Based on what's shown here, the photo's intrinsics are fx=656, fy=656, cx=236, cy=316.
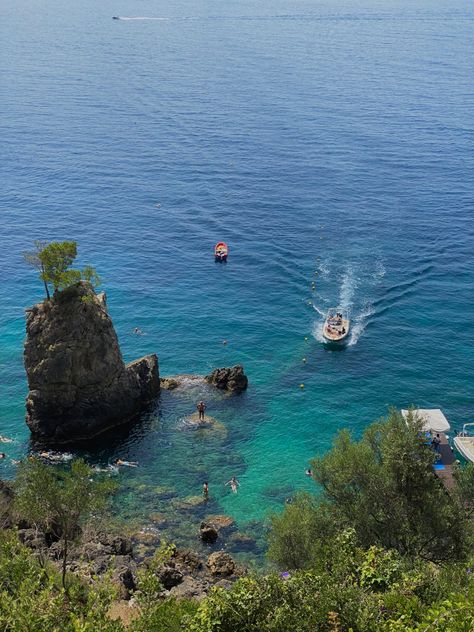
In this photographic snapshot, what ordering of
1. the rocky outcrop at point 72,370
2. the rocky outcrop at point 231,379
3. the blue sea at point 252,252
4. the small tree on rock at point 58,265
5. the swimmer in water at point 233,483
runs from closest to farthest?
the swimmer in water at point 233,483, the small tree on rock at point 58,265, the rocky outcrop at point 72,370, the blue sea at point 252,252, the rocky outcrop at point 231,379

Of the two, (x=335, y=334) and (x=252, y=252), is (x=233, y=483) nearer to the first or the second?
(x=335, y=334)

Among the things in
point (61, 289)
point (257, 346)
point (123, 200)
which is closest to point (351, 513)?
point (61, 289)

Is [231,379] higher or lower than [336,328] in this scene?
lower

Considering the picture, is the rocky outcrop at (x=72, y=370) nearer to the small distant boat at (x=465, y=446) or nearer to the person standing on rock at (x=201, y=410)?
the person standing on rock at (x=201, y=410)

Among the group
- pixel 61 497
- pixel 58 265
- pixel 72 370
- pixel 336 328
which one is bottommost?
pixel 72 370

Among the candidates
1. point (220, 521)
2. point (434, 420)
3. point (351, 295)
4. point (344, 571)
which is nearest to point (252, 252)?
point (351, 295)

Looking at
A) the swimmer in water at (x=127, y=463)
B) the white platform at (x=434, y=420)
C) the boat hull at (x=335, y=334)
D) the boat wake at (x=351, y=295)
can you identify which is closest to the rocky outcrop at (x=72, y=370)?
the swimmer in water at (x=127, y=463)
